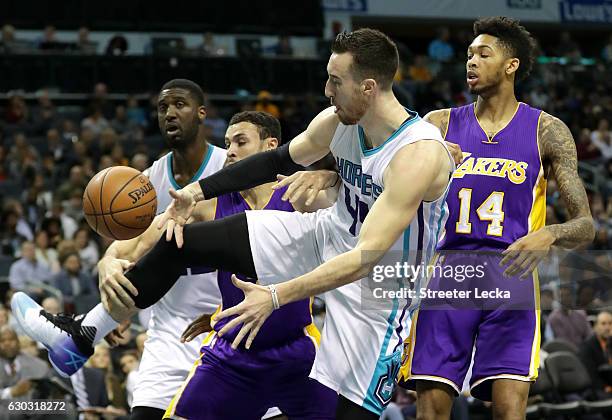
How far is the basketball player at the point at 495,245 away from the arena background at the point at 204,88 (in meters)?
4.36

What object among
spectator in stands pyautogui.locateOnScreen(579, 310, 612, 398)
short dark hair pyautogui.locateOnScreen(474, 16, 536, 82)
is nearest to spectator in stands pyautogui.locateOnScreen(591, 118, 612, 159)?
spectator in stands pyautogui.locateOnScreen(579, 310, 612, 398)

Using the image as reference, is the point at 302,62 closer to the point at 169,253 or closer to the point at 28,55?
the point at 28,55

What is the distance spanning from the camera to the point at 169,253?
14.8ft

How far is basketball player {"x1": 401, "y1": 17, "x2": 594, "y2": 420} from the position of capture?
4883 mm

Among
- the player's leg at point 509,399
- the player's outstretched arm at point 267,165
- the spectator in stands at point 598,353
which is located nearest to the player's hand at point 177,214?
the player's outstretched arm at point 267,165

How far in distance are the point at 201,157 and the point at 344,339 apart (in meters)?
2.10

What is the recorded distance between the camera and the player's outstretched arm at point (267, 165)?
4.78 meters

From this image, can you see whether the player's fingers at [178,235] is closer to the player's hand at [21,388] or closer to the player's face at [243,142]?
the player's face at [243,142]

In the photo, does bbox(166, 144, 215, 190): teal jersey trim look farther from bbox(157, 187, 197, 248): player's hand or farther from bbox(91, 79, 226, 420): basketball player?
bbox(157, 187, 197, 248): player's hand

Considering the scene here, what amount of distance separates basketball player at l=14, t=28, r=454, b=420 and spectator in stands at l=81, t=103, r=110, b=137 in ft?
34.3

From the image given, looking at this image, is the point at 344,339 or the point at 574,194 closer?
the point at 344,339

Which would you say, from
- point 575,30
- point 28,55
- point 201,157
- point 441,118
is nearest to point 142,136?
point 28,55

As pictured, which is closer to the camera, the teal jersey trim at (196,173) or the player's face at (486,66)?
the player's face at (486,66)

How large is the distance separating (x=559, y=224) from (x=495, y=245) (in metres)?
0.40
